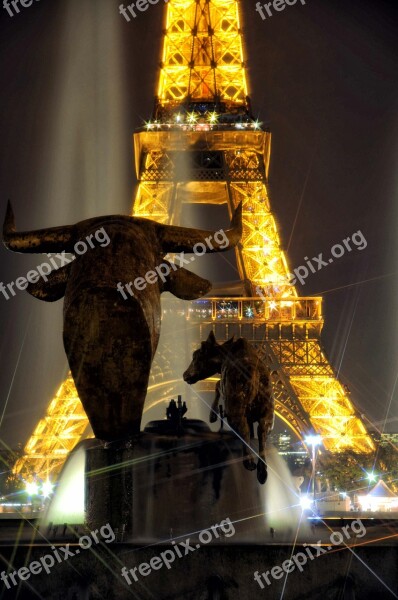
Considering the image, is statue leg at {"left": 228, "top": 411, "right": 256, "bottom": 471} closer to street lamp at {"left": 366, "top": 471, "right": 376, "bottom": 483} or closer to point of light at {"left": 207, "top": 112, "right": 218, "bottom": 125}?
street lamp at {"left": 366, "top": 471, "right": 376, "bottom": 483}

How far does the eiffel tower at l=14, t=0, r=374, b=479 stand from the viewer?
3180 centimetres

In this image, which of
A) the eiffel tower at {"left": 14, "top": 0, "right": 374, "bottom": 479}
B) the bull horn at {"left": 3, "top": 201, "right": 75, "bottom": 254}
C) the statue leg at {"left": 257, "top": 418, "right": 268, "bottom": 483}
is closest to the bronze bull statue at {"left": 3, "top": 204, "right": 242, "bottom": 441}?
the bull horn at {"left": 3, "top": 201, "right": 75, "bottom": 254}

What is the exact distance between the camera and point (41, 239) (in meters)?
6.28

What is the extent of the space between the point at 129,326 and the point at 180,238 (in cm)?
119

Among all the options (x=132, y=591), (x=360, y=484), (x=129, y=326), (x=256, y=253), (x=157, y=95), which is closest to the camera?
(x=132, y=591)

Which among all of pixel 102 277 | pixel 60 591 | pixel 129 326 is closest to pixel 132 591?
pixel 60 591

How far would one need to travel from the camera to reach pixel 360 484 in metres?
35.1

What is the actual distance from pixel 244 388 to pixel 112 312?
2574mm

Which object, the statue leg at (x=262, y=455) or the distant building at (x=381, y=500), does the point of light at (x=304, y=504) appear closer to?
the statue leg at (x=262, y=455)

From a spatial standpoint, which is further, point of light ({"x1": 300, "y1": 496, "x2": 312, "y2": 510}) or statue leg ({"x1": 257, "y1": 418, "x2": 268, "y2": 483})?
point of light ({"x1": 300, "y1": 496, "x2": 312, "y2": 510})

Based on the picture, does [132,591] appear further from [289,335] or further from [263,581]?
[289,335]

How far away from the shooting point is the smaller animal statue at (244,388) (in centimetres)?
750

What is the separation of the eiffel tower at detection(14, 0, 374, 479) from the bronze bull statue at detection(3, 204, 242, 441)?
23136 mm

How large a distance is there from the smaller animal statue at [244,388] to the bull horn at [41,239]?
7.71ft
